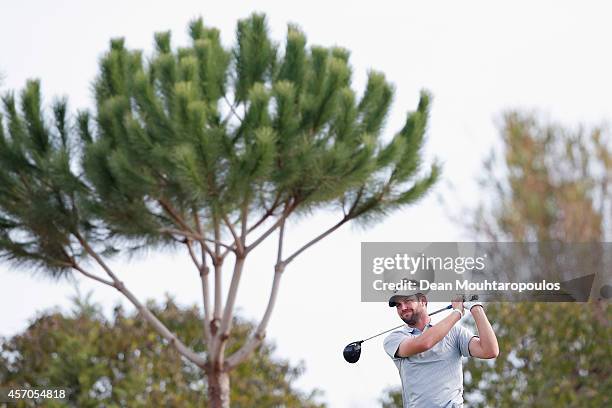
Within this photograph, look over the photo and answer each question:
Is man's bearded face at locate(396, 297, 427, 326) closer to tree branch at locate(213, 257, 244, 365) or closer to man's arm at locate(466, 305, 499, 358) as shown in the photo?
Result: man's arm at locate(466, 305, 499, 358)

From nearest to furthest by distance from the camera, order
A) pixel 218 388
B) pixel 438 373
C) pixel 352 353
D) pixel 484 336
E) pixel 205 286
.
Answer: pixel 484 336 < pixel 438 373 < pixel 352 353 < pixel 218 388 < pixel 205 286

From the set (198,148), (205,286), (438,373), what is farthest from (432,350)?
(205,286)

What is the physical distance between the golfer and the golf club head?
0.55 ft

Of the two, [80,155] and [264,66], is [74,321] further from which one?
[264,66]

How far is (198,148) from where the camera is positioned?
32.8ft

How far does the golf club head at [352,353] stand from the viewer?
3633mm

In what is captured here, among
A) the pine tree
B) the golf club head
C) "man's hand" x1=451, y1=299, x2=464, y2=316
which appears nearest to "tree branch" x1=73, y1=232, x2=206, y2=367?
the pine tree

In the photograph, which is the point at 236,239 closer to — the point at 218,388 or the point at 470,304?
the point at 218,388

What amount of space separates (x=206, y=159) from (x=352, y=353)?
6527mm

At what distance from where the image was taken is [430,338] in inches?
127

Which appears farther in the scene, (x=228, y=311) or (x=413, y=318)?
(x=228, y=311)

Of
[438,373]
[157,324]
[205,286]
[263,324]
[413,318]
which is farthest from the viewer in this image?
[205,286]

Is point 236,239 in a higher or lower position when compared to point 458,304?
higher

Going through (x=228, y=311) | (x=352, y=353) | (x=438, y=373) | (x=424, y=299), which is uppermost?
(x=228, y=311)
